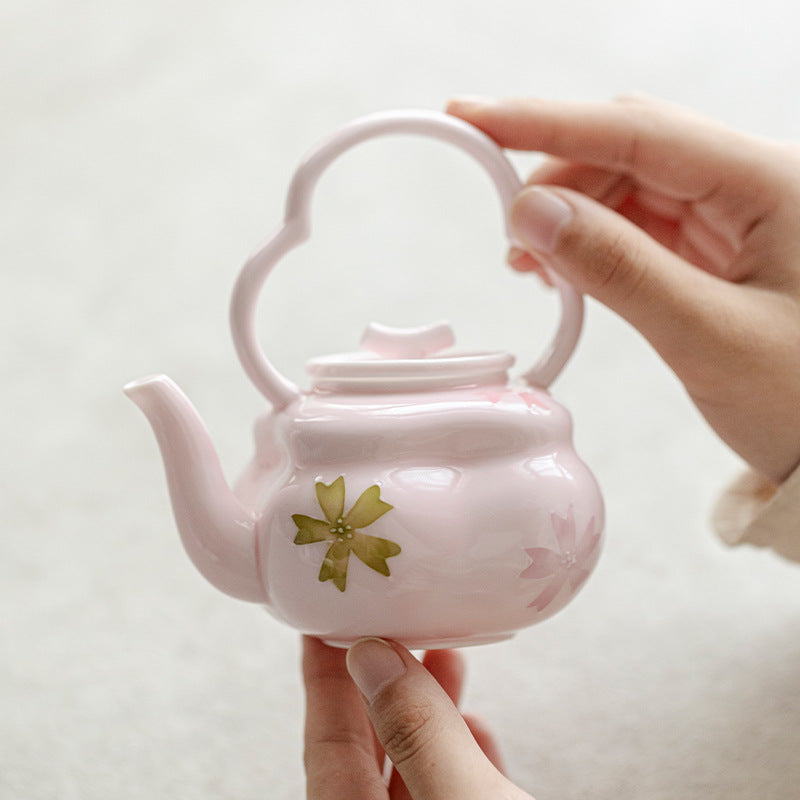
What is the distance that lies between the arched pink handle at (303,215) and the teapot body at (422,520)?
0.07 meters

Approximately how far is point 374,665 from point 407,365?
0.98ft

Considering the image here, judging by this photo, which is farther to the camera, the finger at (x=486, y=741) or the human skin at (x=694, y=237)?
the finger at (x=486, y=741)

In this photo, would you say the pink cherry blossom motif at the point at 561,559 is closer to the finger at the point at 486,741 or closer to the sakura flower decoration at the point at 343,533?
the sakura flower decoration at the point at 343,533

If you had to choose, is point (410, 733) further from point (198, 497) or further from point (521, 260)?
point (521, 260)

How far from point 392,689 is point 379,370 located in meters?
0.32

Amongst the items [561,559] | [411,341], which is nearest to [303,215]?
[411,341]

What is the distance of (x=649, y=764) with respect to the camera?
54.7 inches

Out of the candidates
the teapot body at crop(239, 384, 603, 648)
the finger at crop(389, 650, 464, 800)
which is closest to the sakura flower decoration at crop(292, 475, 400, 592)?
the teapot body at crop(239, 384, 603, 648)

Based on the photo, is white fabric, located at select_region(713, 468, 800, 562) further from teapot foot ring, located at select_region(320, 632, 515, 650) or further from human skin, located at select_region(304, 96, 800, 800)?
teapot foot ring, located at select_region(320, 632, 515, 650)

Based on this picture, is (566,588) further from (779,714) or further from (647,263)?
(779,714)

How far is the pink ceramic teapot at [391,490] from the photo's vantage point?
0.96 m

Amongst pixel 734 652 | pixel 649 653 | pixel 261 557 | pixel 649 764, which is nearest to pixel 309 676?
pixel 261 557

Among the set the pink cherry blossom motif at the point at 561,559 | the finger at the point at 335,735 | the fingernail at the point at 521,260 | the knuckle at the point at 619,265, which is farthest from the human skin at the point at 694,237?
the finger at the point at 335,735

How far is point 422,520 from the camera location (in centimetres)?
96
